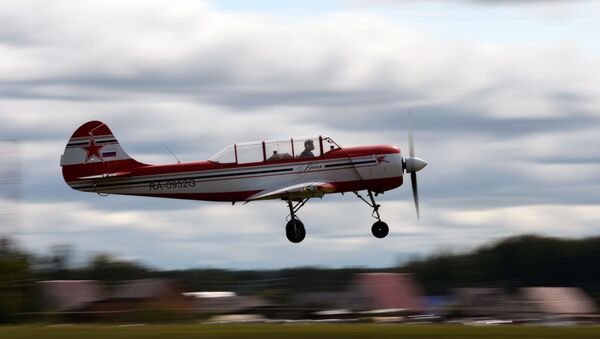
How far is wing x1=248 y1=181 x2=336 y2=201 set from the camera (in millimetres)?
31719

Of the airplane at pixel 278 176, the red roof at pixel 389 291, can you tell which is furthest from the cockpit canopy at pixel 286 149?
the red roof at pixel 389 291

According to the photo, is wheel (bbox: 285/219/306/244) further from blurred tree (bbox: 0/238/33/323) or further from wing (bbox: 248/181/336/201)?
blurred tree (bbox: 0/238/33/323)

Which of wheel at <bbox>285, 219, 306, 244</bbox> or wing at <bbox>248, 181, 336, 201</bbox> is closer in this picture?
wing at <bbox>248, 181, 336, 201</bbox>

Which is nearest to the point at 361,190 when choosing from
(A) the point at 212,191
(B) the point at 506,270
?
(A) the point at 212,191

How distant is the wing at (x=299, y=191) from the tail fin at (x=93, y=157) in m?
4.06

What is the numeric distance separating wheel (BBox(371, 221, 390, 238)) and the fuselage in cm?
97

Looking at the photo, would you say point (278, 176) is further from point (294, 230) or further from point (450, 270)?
point (450, 270)

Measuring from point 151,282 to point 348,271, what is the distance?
1735cm

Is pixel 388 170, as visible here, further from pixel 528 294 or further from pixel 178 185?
pixel 528 294

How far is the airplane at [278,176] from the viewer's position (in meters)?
32.2

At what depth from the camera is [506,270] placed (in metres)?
87.4

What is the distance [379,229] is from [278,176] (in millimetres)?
3327

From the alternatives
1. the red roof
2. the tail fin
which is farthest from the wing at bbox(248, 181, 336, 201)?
the red roof

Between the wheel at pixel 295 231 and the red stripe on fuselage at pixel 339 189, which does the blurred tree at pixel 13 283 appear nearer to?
the red stripe on fuselage at pixel 339 189
